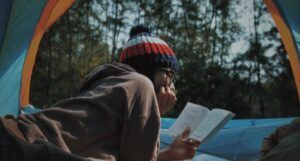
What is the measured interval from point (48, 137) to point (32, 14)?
6.36ft

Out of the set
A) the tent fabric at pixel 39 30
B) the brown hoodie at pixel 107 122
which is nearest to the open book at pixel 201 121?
the brown hoodie at pixel 107 122

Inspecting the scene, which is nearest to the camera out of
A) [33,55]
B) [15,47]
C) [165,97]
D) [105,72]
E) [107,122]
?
[107,122]

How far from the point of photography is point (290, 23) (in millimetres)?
2842

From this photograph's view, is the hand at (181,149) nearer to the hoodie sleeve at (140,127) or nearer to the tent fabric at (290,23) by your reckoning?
the hoodie sleeve at (140,127)

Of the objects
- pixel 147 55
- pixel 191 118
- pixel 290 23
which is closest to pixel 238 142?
pixel 290 23

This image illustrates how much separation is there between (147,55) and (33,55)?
198cm

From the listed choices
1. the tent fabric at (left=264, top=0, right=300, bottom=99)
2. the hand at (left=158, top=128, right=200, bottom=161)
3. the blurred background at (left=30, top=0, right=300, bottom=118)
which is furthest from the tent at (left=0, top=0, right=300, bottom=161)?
the blurred background at (left=30, top=0, right=300, bottom=118)

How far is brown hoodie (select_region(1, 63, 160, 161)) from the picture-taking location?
41.8 inches

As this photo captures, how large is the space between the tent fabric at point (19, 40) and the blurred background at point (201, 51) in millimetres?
5778

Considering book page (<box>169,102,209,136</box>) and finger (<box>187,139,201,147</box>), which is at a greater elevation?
book page (<box>169,102,209,136</box>)

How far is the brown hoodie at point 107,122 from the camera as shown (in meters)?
1.06

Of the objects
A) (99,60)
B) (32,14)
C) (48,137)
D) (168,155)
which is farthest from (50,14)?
(99,60)

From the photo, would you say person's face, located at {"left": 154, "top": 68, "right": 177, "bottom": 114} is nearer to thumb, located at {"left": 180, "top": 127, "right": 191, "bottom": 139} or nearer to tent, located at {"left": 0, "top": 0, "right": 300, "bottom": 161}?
thumb, located at {"left": 180, "top": 127, "right": 191, "bottom": 139}

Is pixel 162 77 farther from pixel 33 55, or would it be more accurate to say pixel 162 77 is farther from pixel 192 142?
pixel 33 55
